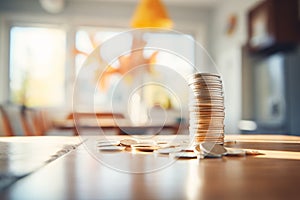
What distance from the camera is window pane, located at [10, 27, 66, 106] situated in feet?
15.7

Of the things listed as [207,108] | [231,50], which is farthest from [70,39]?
[207,108]

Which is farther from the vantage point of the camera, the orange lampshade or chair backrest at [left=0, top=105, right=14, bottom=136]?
the orange lampshade

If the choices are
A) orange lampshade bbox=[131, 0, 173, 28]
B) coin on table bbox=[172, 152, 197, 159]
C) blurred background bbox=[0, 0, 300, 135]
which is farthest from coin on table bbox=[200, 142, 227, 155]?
blurred background bbox=[0, 0, 300, 135]

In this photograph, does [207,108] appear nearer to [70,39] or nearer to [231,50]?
[231,50]

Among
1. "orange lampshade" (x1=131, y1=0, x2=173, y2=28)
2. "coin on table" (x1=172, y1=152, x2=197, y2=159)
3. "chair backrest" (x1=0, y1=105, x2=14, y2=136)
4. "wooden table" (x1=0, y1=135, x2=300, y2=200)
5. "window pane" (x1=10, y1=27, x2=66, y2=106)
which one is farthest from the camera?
"window pane" (x1=10, y1=27, x2=66, y2=106)

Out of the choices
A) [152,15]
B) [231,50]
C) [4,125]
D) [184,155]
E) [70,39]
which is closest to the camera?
[184,155]

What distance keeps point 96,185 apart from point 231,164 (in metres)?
0.29

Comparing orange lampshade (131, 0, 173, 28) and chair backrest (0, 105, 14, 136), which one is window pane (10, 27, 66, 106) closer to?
orange lampshade (131, 0, 173, 28)

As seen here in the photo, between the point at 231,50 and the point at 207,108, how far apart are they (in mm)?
3716

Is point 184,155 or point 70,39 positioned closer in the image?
point 184,155

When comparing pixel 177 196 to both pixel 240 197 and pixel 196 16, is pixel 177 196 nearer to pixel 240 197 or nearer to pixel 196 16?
pixel 240 197

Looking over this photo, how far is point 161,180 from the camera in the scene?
45cm

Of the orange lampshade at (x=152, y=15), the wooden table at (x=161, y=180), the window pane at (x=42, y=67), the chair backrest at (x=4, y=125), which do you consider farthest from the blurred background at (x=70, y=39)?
the wooden table at (x=161, y=180)

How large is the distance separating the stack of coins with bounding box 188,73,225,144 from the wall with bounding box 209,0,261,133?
320 cm
